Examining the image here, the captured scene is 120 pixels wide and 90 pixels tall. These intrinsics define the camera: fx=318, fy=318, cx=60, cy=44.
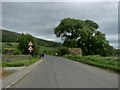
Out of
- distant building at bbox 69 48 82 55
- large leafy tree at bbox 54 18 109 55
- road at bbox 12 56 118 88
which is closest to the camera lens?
road at bbox 12 56 118 88

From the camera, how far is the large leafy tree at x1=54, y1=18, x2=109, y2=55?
4286 inches

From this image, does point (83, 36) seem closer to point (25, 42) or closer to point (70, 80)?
point (25, 42)

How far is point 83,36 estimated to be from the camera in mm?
108438

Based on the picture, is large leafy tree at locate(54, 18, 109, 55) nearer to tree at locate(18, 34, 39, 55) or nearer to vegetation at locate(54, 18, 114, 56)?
vegetation at locate(54, 18, 114, 56)

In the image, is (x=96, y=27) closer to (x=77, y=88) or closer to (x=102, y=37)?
(x=102, y=37)

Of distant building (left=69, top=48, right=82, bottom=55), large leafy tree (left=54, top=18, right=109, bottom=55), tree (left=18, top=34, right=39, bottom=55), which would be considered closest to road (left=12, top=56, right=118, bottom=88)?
tree (left=18, top=34, right=39, bottom=55)

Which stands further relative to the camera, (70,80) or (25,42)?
(25,42)

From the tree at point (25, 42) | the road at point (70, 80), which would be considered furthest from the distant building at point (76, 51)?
the road at point (70, 80)

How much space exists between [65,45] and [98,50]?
43.0 feet

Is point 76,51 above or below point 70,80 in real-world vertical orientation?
above

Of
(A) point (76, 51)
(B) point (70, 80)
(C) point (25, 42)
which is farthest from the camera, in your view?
(A) point (76, 51)

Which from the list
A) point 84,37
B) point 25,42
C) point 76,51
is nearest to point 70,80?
point 25,42

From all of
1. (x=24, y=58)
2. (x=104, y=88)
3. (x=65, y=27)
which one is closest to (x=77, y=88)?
(x=104, y=88)

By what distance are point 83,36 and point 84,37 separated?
1.81ft
